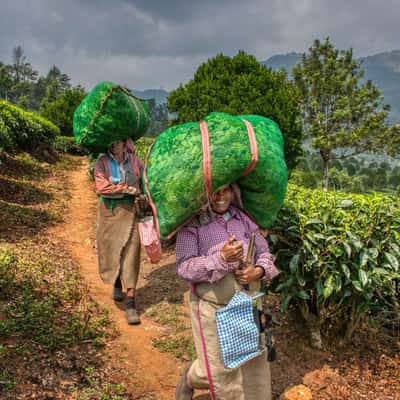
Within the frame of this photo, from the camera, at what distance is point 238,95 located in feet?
18.6

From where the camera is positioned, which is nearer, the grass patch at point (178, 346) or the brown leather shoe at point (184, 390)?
the brown leather shoe at point (184, 390)

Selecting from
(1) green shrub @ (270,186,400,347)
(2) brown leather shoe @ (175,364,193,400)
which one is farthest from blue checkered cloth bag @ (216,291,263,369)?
(1) green shrub @ (270,186,400,347)

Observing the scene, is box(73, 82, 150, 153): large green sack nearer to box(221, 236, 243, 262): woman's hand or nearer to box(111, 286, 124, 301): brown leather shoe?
box(111, 286, 124, 301): brown leather shoe

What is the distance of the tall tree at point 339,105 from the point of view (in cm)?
1722

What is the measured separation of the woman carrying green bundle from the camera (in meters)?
3.63

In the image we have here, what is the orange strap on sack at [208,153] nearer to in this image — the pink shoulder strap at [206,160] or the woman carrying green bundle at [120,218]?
the pink shoulder strap at [206,160]

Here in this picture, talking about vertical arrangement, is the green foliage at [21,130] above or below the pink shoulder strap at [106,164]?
above

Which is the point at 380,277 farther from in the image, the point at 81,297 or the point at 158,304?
the point at 81,297

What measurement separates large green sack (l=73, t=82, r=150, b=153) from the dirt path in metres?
1.74

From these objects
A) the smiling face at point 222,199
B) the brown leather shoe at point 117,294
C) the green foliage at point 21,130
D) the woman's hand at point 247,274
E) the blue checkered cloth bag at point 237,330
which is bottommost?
the brown leather shoe at point 117,294

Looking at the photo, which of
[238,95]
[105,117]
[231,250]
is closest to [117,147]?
[105,117]

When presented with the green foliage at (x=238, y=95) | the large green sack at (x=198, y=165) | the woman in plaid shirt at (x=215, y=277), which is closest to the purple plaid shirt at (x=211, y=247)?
the woman in plaid shirt at (x=215, y=277)

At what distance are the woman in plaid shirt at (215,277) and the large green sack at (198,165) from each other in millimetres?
181

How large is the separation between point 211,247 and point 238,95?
4129 millimetres
